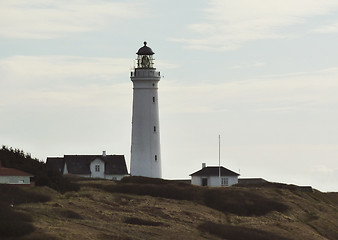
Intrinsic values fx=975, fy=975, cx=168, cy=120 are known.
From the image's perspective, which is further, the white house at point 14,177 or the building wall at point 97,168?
the building wall at point 97,168

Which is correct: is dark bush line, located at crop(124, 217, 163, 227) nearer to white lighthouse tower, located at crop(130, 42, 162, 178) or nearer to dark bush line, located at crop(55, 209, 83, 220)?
dark bush line, located at crop(55, 209, 83, 220)

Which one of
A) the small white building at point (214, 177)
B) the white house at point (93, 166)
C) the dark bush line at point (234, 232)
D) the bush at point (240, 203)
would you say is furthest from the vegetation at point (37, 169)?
the small white building at point (214, 177)

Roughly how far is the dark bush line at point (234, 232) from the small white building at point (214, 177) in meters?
35.0

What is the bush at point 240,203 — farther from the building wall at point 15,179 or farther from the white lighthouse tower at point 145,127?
the building wall at point 15,179

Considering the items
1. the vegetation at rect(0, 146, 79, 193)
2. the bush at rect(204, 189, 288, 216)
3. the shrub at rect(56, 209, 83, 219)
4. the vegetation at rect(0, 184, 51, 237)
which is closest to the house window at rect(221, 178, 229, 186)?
the bush at rect(204, 189, 288, 216)

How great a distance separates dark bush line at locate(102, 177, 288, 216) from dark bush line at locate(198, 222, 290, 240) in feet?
32.7

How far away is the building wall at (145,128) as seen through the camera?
10738cm

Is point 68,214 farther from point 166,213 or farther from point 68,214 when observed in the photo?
point 166,213

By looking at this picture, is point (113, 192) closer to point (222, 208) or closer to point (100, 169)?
point (222, 208)

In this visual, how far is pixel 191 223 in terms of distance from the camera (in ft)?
253

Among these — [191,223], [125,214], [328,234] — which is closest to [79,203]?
[125,214]

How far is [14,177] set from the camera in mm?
82438

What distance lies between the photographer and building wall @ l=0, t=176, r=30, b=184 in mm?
82000

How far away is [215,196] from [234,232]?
17.4 metres
